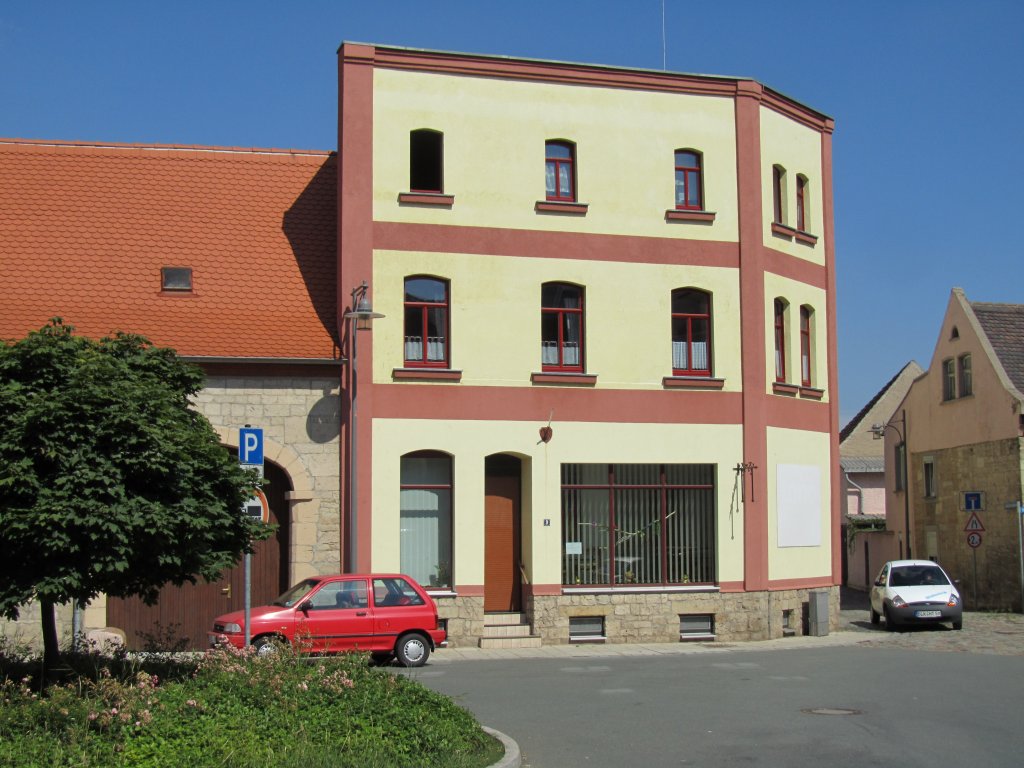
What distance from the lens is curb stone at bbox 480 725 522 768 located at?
1017cm

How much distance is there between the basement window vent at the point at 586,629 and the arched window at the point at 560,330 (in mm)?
4703

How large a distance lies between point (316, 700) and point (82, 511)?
2.59m

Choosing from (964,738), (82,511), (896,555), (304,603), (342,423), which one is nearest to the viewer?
(82,511)

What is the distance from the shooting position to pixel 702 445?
24.4 meters

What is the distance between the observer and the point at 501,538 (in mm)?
23750

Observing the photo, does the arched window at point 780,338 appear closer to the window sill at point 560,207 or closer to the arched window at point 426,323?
the window sill at point 560,207

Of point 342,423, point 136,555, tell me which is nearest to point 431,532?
point 342,423

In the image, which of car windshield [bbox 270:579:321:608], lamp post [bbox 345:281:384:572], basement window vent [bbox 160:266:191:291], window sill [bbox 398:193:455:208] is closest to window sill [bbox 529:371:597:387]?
lamp post [bbox 345:281:384:572]

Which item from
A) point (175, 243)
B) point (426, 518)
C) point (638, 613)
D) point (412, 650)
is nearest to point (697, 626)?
point (638, 613)

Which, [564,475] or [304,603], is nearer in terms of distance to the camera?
[304,603]

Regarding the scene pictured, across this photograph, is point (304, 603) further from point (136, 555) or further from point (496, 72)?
point (496, 72)

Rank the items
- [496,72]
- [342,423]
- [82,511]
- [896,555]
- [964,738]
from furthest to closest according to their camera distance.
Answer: [896,555]
[496,72]
[342,423]
[964,738]
[82,511]

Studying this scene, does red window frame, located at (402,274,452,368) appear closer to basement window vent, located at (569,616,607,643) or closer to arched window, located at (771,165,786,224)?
basement window vent, located at (569,616,607,643)

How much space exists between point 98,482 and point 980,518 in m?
30.4
